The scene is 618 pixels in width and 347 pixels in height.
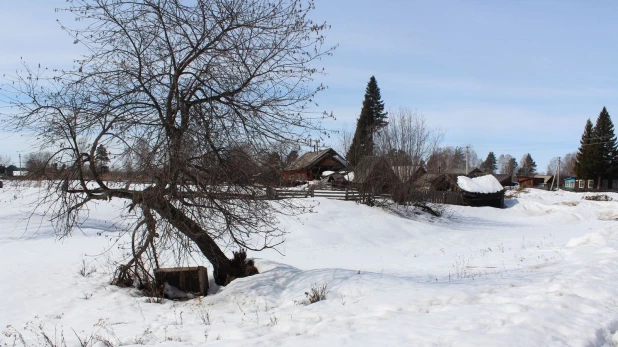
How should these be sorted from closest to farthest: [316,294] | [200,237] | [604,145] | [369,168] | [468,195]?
[316,294] → [200,237] → [369,168] → [468,195] → [604,145]

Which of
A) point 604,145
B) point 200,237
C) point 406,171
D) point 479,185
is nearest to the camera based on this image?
point 200,237

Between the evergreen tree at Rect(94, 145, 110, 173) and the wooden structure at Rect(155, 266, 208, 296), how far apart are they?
2.20 m

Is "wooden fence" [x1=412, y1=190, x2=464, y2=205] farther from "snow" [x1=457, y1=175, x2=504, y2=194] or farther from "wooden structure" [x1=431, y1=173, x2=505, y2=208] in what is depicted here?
"snow" [x1=457, y1=175, x2=504, y2=194]

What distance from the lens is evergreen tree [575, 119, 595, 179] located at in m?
66.6

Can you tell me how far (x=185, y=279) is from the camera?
9023 millimetres

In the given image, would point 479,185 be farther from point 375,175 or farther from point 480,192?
point 375,175

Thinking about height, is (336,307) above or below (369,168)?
below

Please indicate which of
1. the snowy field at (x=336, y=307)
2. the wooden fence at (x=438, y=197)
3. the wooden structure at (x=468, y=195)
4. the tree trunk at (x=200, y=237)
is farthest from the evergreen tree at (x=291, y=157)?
the wooden structure at (x=468, y=195)

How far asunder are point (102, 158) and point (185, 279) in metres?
2.77

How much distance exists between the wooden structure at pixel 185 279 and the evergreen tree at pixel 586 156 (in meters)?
71.5

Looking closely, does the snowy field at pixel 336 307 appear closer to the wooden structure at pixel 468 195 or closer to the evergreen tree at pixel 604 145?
the wooden structure at pixel 468 195

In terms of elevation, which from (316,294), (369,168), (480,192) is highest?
(369,168)

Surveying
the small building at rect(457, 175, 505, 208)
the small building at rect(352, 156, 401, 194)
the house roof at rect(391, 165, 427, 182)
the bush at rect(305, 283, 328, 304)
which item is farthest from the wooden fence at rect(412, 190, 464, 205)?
the bush at rect(305, 283, 328, 304)

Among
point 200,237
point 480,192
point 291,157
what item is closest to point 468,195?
point 480,192
